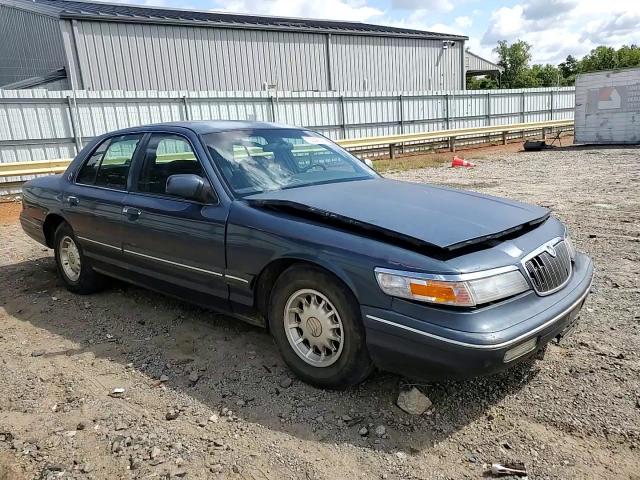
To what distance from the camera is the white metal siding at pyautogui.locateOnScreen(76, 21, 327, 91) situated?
1883 centimetres

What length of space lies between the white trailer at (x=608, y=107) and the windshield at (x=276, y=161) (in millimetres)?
18814

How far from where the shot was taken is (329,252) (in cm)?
296

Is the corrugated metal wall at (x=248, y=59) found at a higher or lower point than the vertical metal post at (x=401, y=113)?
higher

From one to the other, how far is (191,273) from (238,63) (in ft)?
66.7

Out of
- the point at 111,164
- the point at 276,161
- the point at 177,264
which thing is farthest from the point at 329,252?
the point at 111,164

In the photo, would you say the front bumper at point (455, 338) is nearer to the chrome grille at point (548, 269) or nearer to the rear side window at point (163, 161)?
the chrome grille at point (548, 269)

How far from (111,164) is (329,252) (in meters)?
2.83

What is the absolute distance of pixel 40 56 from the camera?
20.5 m

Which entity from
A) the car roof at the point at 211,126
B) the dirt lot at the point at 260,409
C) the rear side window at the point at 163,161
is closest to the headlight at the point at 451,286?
the dirt lot at the point at 260,409

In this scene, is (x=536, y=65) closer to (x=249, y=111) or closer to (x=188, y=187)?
(x=249, y=111)

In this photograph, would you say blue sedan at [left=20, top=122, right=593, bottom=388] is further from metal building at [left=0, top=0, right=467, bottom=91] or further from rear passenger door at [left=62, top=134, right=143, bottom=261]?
metal building at [left=0, top=0, right=467, bottom=91]

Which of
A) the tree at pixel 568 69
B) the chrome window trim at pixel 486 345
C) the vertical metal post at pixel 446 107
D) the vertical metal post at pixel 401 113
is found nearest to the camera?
the chrome window trim at pixel 486 345

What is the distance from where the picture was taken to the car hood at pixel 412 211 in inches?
113

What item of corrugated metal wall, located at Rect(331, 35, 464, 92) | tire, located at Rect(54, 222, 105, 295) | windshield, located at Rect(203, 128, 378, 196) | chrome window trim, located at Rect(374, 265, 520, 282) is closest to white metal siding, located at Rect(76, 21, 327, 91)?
corrugated metal wall, located at Rect(331, 35, 464, 92)
